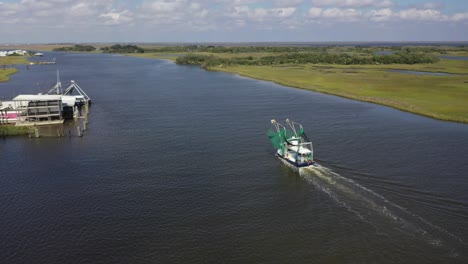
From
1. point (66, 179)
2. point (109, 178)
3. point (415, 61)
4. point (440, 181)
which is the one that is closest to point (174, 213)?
point (109, 178)

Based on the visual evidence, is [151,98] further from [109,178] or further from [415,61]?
[415,61]

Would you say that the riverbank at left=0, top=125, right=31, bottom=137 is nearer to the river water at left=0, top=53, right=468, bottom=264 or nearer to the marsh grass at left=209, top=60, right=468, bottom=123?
the river water at left=0, top=53, right=468, bottom=264

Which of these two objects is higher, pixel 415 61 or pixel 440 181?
pixel 415 61

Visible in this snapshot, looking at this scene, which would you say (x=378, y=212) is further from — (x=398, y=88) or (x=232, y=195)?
(x=398, y=88)

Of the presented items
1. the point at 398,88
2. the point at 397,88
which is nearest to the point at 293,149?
the point at 397,88

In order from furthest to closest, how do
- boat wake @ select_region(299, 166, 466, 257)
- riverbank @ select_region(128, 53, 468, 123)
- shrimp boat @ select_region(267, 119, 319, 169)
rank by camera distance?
riverbank @ select_region(128, 53, 468, 123) < shrimp boat @ select_region(267, 119, 319, 169) < boat wake @ select_region(299, 166, 466, 257)

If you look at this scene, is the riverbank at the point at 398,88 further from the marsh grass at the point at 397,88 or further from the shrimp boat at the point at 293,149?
the shrimp boat at the point at 293,149

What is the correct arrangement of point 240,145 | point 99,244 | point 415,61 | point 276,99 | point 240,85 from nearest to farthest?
point 99,244 < point 240,145 < point 276,99 < point 240,85 < point 415,61

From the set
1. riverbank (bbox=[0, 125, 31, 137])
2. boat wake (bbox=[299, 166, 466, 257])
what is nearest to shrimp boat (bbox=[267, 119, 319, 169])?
boat wake (bbox=[299, 166, 466, 257])
